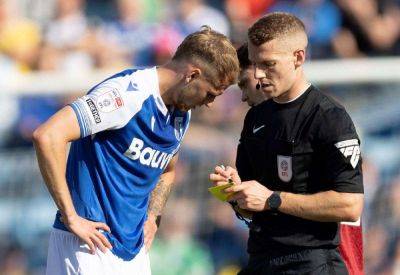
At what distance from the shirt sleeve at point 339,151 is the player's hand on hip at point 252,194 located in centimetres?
32

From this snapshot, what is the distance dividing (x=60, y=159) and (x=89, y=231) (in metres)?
0.43

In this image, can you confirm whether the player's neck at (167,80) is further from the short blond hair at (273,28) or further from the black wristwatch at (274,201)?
the black wristwatch at (274,201)

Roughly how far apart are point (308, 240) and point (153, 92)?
3.50 feet

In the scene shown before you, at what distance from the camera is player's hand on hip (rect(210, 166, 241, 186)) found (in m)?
4.87

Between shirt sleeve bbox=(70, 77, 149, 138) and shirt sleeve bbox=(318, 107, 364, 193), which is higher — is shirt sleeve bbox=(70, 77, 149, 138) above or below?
above

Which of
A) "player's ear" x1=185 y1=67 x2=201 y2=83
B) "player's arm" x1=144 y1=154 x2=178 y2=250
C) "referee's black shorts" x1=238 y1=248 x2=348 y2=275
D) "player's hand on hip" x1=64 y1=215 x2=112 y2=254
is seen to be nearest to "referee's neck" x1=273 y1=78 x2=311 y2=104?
"player's ear" x1=185 y1=67 x2=201 y2=83

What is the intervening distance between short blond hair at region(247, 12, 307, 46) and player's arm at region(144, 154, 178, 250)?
1062 mm

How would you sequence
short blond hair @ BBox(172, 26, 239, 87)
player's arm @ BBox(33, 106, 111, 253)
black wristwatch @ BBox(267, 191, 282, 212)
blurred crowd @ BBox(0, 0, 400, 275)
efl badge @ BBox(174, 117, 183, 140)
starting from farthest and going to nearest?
blurred crowd @ BBox(0, 0, 400, 275)
efl badge @ BBox(174, 117, 183, 140)
short blond hair @ BBox(172, 26, 239, 87)
black wristwatch @ BBox(267, 191, 282, 212)
player's arm @ BBox(33, 106, 111, 253)

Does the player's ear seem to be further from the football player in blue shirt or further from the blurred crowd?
the blurred crowd

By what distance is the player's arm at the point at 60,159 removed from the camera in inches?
185

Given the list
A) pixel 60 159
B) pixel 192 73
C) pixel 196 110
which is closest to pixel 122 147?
pixel 60 159

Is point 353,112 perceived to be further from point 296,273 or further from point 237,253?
point 296,273

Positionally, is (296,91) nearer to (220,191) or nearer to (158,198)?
(220,191)

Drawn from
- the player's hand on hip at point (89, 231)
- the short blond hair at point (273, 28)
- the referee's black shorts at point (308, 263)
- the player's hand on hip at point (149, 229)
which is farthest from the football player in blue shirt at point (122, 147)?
the referee's black shorts at point (308, 263)
